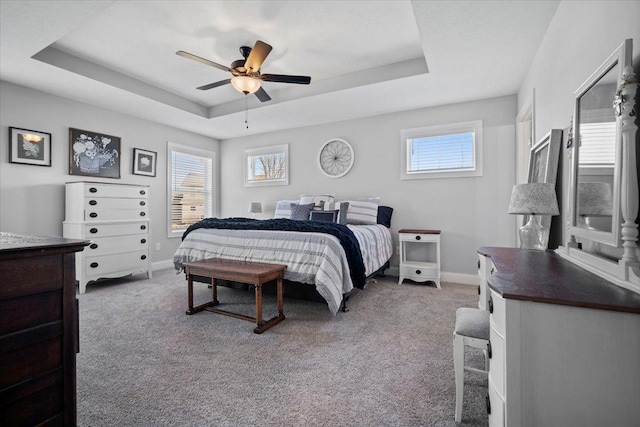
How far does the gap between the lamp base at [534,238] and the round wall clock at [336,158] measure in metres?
2.98

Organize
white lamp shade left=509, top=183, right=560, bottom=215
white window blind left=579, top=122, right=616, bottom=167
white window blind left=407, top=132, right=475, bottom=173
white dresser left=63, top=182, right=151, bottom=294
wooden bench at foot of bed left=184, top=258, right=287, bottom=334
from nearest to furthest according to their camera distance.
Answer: white window blind left=579, top=122, right=616, bottom=167 < white lamp shade left=509, top=183, right=560, bottom=215 < wooden bench at foot of bed left=184, top=258, right=287, bottom=334 < white dresser left=63, top=182, right=151, bottom=294 < white window blind left=407, top=132, right=475, bottom=173

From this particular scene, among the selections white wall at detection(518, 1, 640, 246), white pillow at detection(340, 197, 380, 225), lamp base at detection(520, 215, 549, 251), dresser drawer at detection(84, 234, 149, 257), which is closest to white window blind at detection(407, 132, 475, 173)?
white pillow at detection(340, 197, 380, 225)

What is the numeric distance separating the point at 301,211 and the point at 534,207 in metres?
2.97

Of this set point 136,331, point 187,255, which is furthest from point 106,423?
point 187,255

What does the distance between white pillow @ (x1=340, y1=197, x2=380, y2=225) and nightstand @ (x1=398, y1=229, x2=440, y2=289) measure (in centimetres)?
45

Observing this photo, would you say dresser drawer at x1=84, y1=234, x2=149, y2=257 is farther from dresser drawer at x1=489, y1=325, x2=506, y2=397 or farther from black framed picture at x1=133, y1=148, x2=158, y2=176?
dresser drawer at x1=489, y1=325, x2=506, y2=397

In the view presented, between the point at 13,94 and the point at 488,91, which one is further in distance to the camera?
the point at 488,91

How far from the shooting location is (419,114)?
422cm

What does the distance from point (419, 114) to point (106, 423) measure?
4468mm

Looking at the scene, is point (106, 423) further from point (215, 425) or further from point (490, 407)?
point (490, 407)

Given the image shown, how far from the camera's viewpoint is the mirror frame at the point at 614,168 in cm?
109

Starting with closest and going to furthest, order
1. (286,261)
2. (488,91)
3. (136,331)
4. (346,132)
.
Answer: (136,331)
(286,261)
(488,91)
(346,132)

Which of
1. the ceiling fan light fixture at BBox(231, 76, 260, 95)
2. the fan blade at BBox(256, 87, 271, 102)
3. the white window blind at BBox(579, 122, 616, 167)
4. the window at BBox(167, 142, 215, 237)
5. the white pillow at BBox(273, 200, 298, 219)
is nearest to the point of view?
the white window blind at BBox(579, 122, 616, 167)

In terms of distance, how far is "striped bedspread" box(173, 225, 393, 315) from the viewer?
257cm
